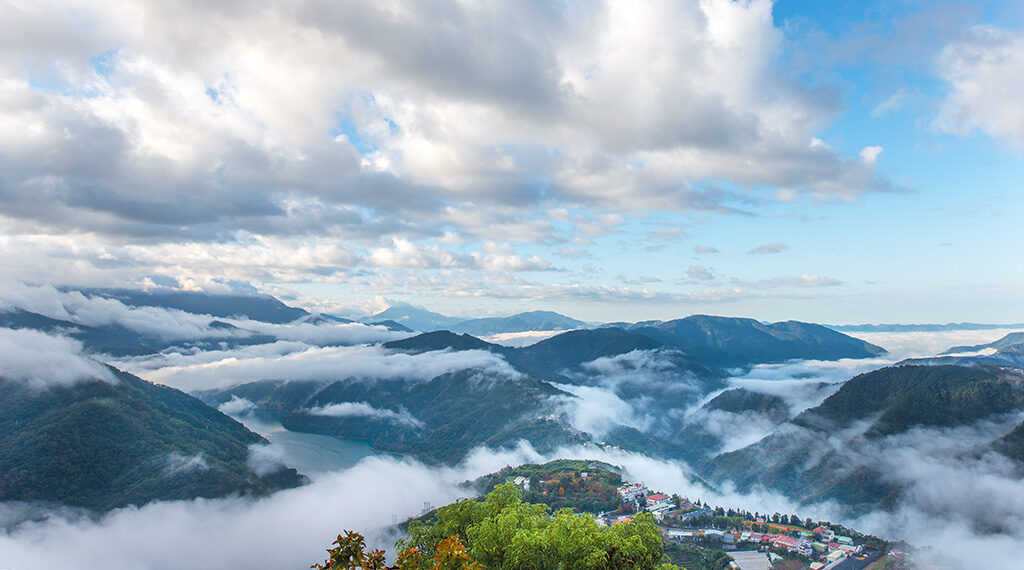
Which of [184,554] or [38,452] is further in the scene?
[38,452]

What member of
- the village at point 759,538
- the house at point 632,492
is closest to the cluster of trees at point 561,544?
the village at point 759,538

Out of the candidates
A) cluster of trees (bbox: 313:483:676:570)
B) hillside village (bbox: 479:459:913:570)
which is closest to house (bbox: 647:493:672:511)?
hillside village (bbox: 479:459:913:570)

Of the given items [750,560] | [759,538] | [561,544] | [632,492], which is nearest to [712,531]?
[759,538]

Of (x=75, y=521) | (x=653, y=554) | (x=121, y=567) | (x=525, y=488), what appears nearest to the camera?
(x=653, y=554)

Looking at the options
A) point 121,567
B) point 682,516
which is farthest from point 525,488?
point 121,567

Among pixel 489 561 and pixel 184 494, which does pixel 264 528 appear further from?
pixel 489 561

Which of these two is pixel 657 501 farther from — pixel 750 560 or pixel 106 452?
pixel 106 452

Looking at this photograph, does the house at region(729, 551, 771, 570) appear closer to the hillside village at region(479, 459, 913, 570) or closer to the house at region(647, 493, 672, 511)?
the hillside village at region(479, 459, 913, 570)

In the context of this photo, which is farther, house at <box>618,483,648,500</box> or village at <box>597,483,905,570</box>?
house at <box>618,483,648,500</box>
